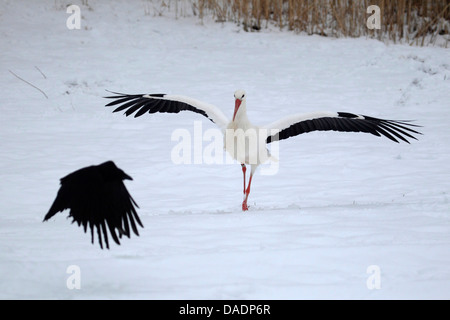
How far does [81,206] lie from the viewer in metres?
3.79

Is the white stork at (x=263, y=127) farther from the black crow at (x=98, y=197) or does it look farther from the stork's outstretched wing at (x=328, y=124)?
the black crow at (x=98, y=197)

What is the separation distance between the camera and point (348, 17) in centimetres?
1364

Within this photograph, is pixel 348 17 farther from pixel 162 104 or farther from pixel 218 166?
pixel 162 104

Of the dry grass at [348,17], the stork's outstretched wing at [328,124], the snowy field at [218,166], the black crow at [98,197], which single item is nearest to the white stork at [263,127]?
the stork's outstretched wing at [328,124]

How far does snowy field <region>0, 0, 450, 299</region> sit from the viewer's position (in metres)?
4.02

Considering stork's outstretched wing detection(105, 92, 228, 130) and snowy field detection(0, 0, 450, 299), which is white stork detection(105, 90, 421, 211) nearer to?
stork's outstretched wing detection(105, 92, 228, 130)

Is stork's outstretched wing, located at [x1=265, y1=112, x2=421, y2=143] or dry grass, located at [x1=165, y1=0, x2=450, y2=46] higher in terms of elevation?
dry grass, located at [x1=165, y1=0, x2=450, y2=46]

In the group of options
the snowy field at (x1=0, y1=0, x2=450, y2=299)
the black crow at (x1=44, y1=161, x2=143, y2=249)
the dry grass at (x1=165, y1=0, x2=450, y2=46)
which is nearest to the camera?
the black crow at (x1=44, y1=161, x2=143, y2=249)

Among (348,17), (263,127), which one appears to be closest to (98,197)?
(263,127)

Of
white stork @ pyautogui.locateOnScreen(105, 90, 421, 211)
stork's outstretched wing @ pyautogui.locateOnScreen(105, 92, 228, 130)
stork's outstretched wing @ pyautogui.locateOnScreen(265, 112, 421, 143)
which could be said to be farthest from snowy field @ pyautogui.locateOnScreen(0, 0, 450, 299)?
stork's outstretched wing @ pyautogui.locateOnScreen(105, 92, 228, 130)

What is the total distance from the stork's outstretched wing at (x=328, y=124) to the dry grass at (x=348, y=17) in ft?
22.3

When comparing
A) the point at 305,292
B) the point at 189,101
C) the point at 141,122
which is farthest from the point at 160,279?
the point at 141,122

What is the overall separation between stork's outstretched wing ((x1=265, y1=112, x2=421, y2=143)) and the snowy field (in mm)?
674
